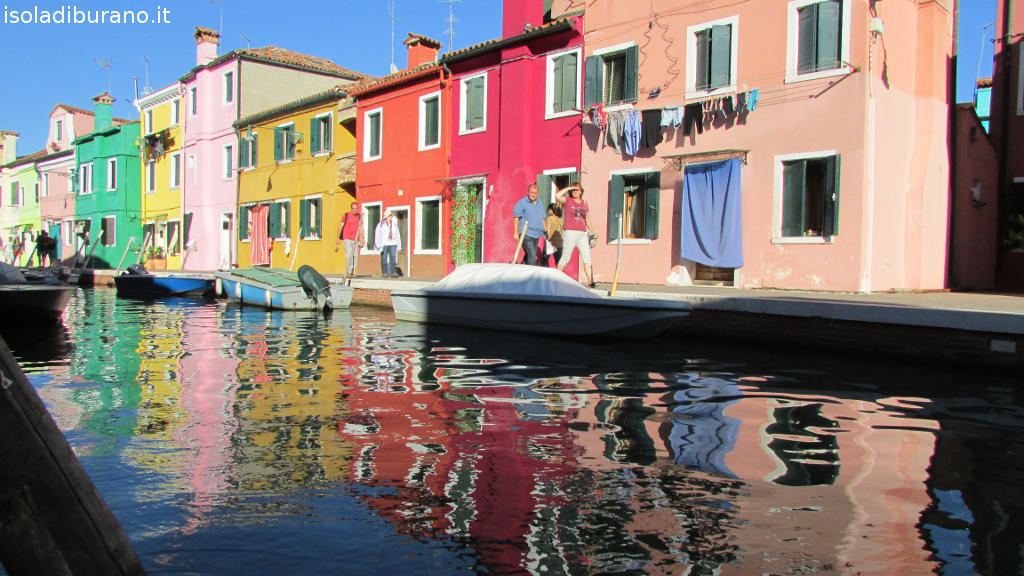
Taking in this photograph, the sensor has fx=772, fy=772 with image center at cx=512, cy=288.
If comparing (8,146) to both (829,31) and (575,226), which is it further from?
(829,31)

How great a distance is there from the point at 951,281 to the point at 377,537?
1593 centimetres

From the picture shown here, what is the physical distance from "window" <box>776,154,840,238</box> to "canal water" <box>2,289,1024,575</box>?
6.10 meters

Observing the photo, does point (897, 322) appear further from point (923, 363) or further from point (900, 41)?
point (900, 41)

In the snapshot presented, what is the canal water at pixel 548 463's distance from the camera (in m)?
3.01

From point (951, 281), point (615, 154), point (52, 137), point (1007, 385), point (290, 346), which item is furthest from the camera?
point (52, 137)

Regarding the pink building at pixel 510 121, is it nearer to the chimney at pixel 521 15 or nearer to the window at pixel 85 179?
the chimney at pixel 521 15

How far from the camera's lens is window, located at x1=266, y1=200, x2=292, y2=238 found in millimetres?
28141

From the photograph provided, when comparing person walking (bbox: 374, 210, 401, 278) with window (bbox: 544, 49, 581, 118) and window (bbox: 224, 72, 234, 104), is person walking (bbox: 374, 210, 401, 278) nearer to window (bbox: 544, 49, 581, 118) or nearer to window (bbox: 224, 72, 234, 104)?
window (bbox: 544, 49, 581, 118)

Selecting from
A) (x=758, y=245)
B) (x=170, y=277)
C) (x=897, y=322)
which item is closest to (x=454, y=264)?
(x=170, y=277)

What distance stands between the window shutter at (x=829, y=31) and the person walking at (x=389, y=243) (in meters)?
10.8

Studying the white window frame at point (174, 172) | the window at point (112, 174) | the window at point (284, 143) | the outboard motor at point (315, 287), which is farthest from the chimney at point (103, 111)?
the outboard motor at point (315, 287)

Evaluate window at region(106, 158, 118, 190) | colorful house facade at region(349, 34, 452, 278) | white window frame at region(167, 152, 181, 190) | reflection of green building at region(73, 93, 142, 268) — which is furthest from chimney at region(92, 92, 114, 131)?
colorful house facade at region(349, 34, 452, 278)

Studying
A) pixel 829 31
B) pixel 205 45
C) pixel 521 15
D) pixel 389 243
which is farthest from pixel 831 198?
pixel 205 45

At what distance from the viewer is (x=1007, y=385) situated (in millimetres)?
7293
